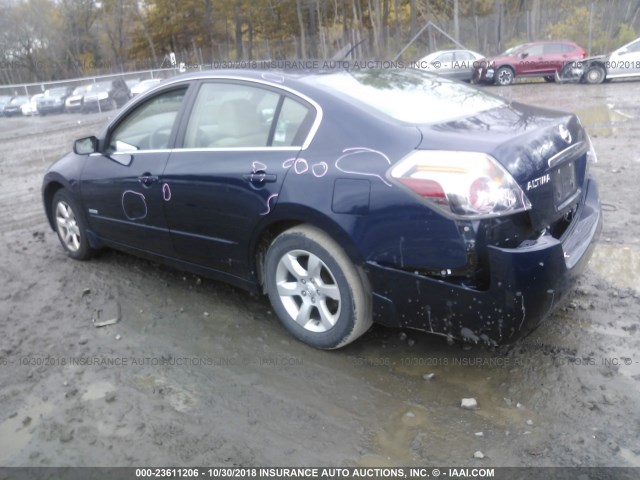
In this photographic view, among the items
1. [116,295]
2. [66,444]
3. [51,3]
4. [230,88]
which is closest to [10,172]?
[116,295]

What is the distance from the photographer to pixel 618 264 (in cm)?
444

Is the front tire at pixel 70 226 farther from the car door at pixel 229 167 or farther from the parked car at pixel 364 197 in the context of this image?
the car door at pixel 229 167

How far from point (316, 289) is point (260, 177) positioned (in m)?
0.74

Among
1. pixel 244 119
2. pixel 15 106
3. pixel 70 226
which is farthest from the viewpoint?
pixel 15 106

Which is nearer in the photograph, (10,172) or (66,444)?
(66,444)

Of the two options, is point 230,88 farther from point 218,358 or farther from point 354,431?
point 354,431

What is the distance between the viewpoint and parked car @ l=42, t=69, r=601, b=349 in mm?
2832

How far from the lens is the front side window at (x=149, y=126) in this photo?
165 inches

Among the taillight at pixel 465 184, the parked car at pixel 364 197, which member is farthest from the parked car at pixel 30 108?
the taillight at pixel 465 184

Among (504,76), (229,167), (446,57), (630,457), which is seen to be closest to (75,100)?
(446,57)

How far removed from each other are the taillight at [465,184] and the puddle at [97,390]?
6.64 ft

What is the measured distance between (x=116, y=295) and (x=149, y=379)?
1.39m

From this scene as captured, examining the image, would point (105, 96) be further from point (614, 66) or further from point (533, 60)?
point (614, 66)

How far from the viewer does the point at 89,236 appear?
5.05 meters
